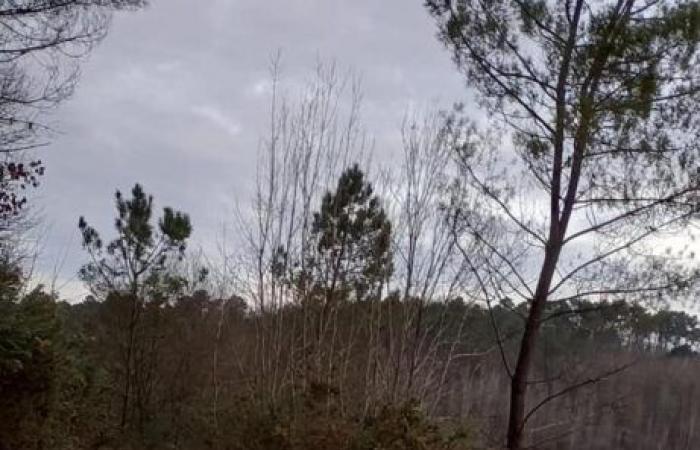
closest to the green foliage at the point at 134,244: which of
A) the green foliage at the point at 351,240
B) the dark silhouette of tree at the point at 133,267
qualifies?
the dark silhouette of tree at the point at 133,267

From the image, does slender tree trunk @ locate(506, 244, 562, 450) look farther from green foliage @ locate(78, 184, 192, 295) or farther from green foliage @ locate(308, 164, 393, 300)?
green foliage @ locate(78, 184, 192, 295)

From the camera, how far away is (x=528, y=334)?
9172 mm

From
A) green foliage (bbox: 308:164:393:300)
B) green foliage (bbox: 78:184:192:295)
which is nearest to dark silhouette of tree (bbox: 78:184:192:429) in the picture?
green foliage (bbox: 78:184:192:295)

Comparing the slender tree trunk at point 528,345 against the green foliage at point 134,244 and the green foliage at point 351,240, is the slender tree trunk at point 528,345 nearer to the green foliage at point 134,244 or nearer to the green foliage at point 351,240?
the green foliage at point 351,240

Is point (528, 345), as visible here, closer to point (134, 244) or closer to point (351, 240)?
point (351, 240)

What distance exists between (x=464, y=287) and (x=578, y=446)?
76.8 feet

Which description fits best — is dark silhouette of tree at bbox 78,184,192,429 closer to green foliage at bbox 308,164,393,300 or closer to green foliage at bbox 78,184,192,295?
green foliage at bbox 78,184,192,295

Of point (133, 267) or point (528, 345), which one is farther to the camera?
point (133, 267)

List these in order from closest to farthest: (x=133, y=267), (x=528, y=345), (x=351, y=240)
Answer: (x=528, y=345), (x=351, y=240), (x=133, y=267)

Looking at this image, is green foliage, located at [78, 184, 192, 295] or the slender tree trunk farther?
green foliage, located at [78, 184, 192, 295]

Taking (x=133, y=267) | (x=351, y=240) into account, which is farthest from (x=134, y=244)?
(x=351, y=240)

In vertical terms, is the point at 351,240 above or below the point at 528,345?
above

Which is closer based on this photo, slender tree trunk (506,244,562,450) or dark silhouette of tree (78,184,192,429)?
slender tree trunk (506,244,562,450)

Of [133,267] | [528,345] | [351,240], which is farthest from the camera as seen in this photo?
[133,267]
